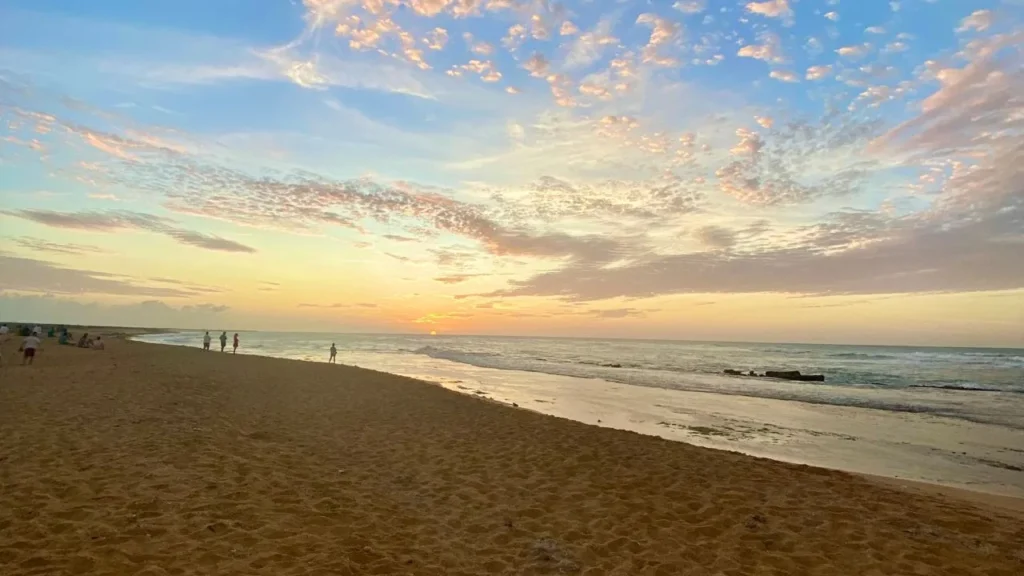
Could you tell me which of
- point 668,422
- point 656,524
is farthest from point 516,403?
point 656,524

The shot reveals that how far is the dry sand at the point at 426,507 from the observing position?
5.64 metres

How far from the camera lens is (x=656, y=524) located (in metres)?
7.12

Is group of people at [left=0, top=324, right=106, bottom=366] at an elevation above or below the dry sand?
above

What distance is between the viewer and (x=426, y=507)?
A: 7.47 metres

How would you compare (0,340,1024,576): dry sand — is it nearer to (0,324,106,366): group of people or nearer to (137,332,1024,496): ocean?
(137,332,1024,496): ocean

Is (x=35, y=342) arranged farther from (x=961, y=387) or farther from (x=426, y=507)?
(x=961, y=387)

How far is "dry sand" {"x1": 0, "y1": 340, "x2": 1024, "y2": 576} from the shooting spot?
564 centimetres

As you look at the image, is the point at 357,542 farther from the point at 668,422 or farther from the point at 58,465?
the point at 668,422

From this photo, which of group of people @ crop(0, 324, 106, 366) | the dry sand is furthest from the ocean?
group of people @ crop(0, 324, 106, 366)

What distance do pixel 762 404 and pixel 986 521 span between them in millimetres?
17545

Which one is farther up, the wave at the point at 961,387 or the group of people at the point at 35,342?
the group of people at the point at 35,342

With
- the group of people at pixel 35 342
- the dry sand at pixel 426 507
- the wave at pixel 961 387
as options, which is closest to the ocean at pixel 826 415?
the wave at pixel 961 387

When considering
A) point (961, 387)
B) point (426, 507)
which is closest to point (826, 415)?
point (426, 507)

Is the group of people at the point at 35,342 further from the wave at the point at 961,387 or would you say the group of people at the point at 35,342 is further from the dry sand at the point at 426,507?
the wave at the point at 961,387
